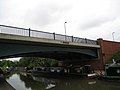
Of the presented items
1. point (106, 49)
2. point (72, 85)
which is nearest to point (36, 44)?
point (72, 85)

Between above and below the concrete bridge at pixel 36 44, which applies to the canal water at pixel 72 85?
below

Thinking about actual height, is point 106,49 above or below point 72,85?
above

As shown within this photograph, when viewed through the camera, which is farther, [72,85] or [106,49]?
[106,49]

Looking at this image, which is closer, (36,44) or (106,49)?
(36,44)

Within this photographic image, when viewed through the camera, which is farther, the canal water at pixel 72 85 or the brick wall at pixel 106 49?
the brick wall at pixel 106 49

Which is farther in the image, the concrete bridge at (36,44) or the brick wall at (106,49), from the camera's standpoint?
the brick wall at (106,49)

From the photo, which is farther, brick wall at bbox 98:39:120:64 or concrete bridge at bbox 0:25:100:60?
brick wall at bbox 98:39:120:64

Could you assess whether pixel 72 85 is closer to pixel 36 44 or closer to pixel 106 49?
pixel 36 44

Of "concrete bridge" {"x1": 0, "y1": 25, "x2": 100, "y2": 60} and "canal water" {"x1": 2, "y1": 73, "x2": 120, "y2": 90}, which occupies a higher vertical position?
"concrete bridge" {"x1": 0, "y1": 25, "x2": 100, "y2": 60}

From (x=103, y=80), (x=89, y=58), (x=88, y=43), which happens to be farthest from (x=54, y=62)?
(x=103, y=80)

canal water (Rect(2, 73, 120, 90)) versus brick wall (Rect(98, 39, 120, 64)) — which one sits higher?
brick wall (Rect(98, 39, 120, 64))

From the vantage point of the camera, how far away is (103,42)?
44344 mm

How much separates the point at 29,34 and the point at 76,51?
541 inches

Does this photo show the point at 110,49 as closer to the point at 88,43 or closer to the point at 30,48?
the point at 88,43
